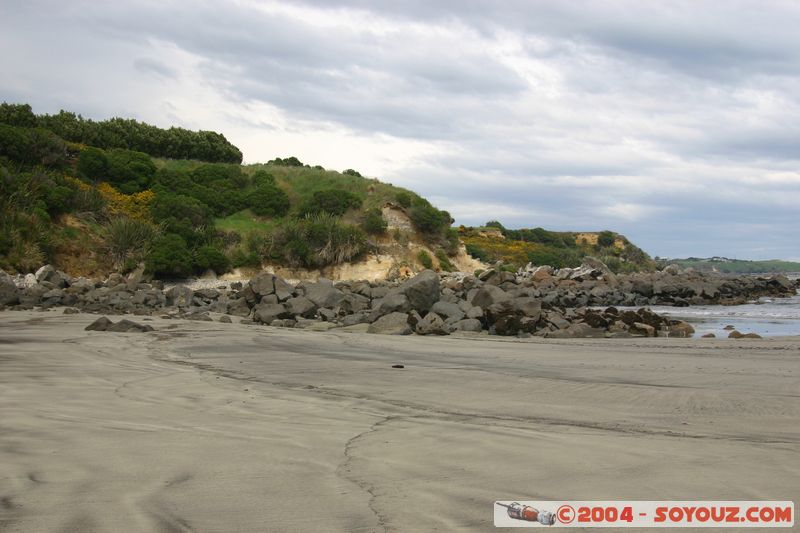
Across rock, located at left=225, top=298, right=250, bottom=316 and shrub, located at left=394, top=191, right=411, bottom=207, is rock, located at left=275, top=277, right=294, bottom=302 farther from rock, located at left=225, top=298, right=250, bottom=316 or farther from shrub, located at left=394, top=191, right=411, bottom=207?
shrub, located at left=394, top=191, right=411, bottom=207

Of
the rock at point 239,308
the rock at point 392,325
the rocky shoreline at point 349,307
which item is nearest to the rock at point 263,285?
the rocky shoreline at point 349,307

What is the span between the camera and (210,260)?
33219 mm

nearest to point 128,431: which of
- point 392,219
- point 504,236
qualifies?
point 392,219

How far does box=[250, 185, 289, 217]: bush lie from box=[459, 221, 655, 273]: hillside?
17091mm

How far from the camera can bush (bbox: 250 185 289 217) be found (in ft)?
141

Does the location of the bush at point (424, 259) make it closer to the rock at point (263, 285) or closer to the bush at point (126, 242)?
the bush at point (126, 242)

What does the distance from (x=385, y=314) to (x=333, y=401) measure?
1087cm

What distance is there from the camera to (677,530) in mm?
2881

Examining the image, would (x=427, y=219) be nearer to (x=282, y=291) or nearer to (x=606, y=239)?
(x=282, y=291)

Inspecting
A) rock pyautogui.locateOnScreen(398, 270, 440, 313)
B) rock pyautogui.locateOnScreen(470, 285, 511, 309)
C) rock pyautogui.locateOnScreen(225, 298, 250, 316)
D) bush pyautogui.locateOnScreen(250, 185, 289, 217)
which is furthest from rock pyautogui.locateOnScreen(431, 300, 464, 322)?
bush pyautogui.locateOnScreen(250, 185, 289, 217)

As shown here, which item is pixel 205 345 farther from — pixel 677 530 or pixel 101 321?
pixel 677 530

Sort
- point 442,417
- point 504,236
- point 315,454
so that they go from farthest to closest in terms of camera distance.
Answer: point 504,236 < point 442,417 < point 315,454

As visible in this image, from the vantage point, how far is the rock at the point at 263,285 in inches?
833

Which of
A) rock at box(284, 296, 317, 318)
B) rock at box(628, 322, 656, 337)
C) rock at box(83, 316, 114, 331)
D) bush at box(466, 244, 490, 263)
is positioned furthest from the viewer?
bush at box(466, 244, 490, 263)
